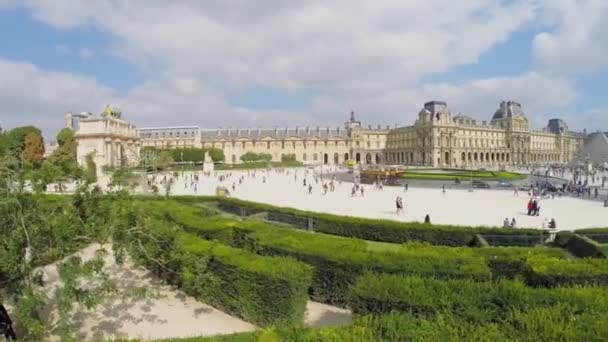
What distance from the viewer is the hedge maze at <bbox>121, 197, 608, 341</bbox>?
5.18m

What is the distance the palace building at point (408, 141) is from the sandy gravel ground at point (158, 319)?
316 ft

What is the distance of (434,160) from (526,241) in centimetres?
8979

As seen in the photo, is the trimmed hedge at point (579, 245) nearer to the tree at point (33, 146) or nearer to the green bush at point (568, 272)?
the green bush at point (568, 272)

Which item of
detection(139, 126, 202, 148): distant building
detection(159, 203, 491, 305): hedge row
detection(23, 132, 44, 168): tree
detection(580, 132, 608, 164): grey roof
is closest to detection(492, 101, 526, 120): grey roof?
detection(580, 132, 608, 164): grey roof

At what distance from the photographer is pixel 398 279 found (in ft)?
22.7

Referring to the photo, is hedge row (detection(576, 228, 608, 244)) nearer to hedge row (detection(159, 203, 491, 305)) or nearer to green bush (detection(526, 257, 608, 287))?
green bush (detection(526, 257, 608, 287))

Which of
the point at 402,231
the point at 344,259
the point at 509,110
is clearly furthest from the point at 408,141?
the point at 344,259

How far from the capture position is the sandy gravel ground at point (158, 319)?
865 centimetres

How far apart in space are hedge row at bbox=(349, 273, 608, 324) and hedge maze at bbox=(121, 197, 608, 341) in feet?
0.05

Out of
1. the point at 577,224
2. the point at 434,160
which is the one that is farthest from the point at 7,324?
the point at 434,160

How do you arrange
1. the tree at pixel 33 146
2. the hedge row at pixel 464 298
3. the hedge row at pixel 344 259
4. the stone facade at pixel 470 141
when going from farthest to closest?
the stone facade at pixel 470 141 < the tree at pixel 33 146 < the hedge row at pixel 344 259 < the hedge row at pixel 464 298

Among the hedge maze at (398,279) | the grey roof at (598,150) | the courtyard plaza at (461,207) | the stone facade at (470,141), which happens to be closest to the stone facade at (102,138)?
the courtyard plaza at (461,207)

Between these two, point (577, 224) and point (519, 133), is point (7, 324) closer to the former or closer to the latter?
point (577, 224)

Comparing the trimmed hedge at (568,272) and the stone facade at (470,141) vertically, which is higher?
the stone facade at (470,141)
